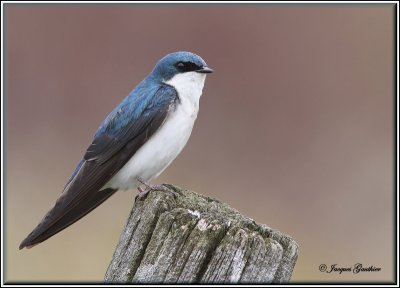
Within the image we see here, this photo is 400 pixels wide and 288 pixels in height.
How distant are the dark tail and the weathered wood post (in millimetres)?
875

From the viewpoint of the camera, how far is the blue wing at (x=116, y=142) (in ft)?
13.9

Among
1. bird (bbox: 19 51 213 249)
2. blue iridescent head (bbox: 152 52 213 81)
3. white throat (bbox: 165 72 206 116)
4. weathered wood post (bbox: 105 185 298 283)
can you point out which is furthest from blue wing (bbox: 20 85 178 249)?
weathered wood post (bbox: 105 185 298 283)

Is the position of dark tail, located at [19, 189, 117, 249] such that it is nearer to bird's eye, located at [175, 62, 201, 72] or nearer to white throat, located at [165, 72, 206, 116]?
white throat, located at [165, 72, 206, 116]

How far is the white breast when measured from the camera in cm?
438

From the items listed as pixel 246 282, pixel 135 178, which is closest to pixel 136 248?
pixel 246 282

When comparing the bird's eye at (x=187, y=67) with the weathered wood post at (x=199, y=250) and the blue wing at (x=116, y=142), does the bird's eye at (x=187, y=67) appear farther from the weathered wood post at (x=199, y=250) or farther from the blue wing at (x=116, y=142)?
the weathered wood post at (x=199, y=250)

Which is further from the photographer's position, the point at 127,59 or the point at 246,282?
the point at 127,59

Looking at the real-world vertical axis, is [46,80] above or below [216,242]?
below

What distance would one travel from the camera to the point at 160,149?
4383 millimetres

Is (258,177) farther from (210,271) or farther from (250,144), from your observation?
(210,271)

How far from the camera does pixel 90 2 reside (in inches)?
347

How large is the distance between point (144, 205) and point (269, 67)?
5.46m

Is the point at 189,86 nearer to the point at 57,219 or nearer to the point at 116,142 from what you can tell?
the point at 116,142

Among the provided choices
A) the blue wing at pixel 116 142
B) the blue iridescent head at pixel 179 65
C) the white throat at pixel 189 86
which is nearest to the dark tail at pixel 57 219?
the blue wing at pixel 116 142
